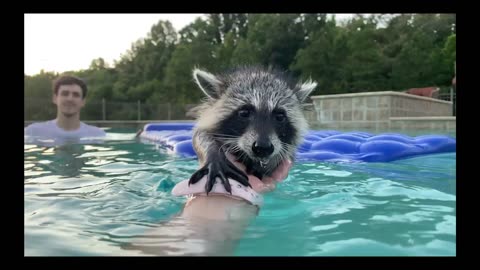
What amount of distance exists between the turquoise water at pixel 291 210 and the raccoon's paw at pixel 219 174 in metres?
0.30

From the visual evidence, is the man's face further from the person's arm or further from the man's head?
the person's arm

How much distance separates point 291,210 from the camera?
312 cm

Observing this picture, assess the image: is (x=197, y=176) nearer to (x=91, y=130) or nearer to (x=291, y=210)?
(x=291, y=210)

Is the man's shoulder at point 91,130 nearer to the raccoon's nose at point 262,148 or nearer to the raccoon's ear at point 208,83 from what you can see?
the raccoon's ear at point 208,83

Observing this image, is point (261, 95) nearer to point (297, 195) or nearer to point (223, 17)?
point (297, 195)

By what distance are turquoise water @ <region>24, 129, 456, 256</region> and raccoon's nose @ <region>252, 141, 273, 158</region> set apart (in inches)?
16.5

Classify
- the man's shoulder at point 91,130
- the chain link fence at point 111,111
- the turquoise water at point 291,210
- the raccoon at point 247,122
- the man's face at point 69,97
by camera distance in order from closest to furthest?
A: the turquoise water at point 291,210, the raccoon at point 247,122, the man's face at point 69,97, the man's shoulder at point 91,130, the chain link fence at point 111,111

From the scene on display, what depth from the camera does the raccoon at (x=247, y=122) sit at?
10.3ft

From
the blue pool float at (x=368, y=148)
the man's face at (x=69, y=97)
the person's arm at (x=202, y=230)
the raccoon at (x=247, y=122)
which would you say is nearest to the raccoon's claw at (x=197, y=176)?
the raccoon at (x=247, y=122)

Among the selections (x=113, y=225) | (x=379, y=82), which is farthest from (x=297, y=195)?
(x=379, y=82)

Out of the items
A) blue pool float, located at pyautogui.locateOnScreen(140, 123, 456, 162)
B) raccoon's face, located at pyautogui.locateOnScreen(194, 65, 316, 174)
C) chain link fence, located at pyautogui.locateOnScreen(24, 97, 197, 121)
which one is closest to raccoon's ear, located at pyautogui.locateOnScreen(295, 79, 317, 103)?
raccoon's face, located at pyautogui.locateOnScreen(194, 65, 316, 174)
